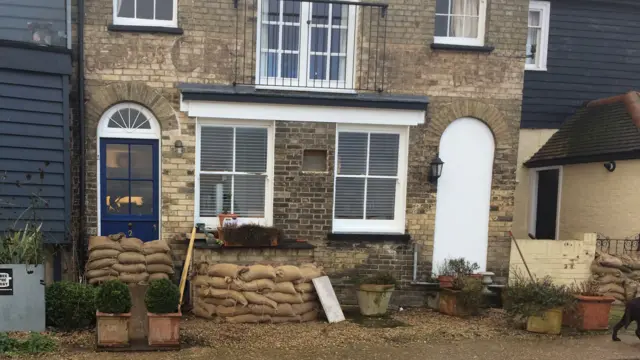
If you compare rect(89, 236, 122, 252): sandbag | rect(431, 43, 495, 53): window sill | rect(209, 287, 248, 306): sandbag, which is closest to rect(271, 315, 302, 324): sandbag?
rect(209, 287, 248, 306): sandbag

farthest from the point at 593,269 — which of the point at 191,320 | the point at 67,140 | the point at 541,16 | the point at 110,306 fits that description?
the point at 67,140

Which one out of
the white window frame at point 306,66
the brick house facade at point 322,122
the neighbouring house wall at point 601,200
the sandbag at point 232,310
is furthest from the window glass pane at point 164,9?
the neighbouring house wall at point 601,200

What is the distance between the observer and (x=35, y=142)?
6.24 metres

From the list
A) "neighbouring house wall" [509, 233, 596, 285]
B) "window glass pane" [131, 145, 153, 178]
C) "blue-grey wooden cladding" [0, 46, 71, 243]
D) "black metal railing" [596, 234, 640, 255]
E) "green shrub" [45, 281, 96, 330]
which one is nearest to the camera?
"green shrub" [45, 281, 96, 330]

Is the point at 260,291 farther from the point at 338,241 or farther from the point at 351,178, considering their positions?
the point at 351,178

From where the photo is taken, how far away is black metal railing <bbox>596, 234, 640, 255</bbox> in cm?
845

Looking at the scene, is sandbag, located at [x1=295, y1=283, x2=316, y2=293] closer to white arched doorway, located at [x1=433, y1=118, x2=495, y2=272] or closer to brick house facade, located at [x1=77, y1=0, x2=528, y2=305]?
brick house facade, located at [x1=77, y1=0, x2=528, y2=305]

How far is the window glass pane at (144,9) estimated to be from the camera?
23.2ft

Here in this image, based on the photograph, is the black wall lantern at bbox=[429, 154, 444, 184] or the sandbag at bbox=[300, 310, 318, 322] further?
the black wall lantern at bbox=[429, 154, 444, 184]

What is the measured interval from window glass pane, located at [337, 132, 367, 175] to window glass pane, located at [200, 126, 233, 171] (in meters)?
1.72

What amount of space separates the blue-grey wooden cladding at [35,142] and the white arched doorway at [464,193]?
5554mm

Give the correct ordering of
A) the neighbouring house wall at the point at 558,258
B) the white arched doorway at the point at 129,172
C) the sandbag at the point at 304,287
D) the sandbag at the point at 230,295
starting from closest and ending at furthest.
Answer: the sandbag at the point at 230,295 → the sandbag at the point at 304,287 → the white arched doorway at the point at 129,172 → the neighbouring house wall at the point at 558,258

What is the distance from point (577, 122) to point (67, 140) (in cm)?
962

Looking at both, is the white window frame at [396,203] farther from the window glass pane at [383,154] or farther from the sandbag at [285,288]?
the sandbag at [285,288]
